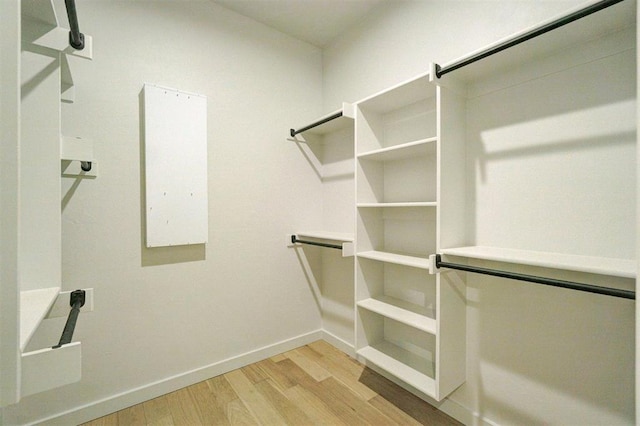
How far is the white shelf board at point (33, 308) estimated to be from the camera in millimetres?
659

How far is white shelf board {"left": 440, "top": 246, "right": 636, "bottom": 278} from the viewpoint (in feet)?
3.15

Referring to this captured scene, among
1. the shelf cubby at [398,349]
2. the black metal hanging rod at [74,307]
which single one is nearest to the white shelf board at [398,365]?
the shelf cubby at [398,349]

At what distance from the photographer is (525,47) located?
1.23 meters

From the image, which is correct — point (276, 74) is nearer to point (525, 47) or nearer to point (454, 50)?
point (454, 50)

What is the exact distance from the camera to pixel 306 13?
2.22 m

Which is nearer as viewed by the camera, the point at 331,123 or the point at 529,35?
the point at 529,35

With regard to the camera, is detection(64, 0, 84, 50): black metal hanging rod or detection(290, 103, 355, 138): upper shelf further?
detection(290, 103, 355, 138): upper shelf

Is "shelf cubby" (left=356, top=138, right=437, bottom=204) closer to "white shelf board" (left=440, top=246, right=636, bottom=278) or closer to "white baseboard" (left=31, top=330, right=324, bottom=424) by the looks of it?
"white shelf board" (left=440, top=246, right=636, bottom=278)

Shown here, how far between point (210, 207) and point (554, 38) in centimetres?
210

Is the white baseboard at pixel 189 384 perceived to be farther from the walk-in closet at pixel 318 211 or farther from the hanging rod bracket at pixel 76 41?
the hanging rod bracket at pixel 76 41

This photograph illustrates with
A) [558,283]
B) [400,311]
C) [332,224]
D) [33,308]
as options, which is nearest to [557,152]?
[558,283]

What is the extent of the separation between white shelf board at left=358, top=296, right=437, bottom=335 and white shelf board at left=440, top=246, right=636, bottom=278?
0.45 meters

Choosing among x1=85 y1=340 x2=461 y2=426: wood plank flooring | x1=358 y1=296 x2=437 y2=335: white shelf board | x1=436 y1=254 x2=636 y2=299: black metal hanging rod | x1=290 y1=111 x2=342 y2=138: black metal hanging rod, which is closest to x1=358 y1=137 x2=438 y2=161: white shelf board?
x1=290 y1=111 x2=342 y2=138: black metal hanging rod

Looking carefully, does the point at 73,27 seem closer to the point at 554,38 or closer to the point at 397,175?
the point at 397,175
